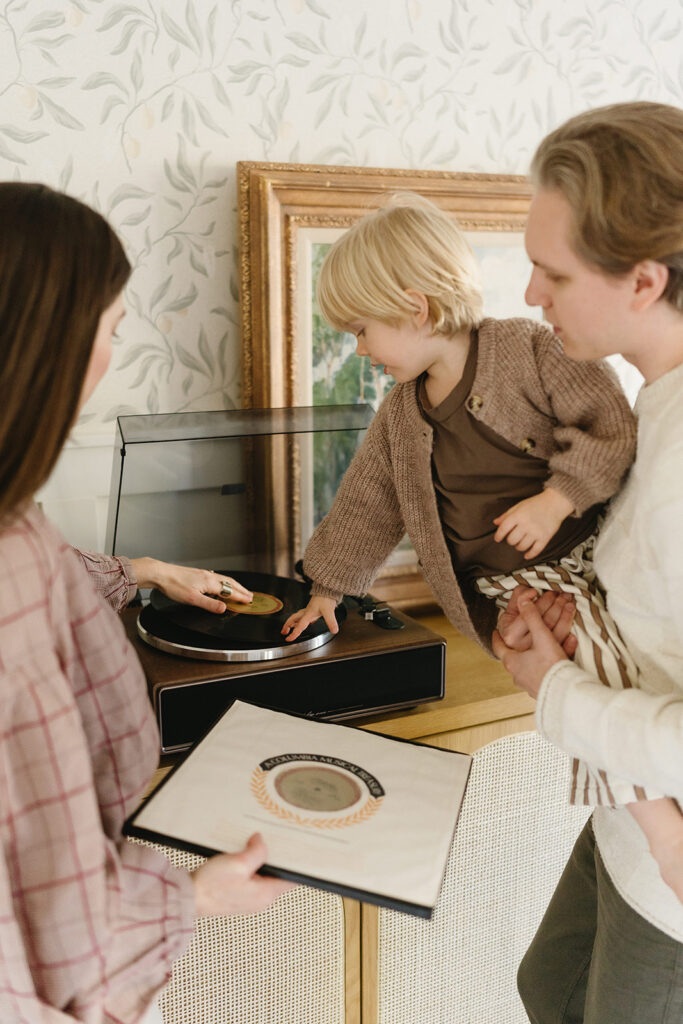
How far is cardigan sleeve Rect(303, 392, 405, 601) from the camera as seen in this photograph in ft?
3.92

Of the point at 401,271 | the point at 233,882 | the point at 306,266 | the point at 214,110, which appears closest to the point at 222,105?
the point at 214,110

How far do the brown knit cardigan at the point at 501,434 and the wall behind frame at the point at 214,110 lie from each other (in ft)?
1.45

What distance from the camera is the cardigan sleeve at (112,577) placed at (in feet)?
3.80

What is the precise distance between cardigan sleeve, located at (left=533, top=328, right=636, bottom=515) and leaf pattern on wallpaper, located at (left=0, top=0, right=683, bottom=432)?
2.19 ft

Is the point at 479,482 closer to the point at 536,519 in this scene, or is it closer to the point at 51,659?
the point at 536,519

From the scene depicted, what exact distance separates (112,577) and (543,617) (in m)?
0.57

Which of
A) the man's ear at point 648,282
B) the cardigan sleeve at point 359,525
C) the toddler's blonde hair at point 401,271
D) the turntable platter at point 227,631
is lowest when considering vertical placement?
the turntable platter at point 227,631

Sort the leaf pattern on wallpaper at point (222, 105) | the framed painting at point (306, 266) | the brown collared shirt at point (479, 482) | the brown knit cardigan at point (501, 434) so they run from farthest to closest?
the framed painting at point (306, 266)
the leaf pattern on wallpaper at point (222, 105)
the brown collared shirt at point (479, 482)
the brown knit cardigan at point (501, 434)

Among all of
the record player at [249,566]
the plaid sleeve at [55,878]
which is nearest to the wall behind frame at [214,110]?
the record player at [249,566]

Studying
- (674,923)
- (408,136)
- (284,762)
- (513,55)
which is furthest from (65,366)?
(513,55)

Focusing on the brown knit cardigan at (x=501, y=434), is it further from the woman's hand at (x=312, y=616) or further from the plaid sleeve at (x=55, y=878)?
the plaid sleeve at (x=55, y=878)

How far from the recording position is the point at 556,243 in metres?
0.79

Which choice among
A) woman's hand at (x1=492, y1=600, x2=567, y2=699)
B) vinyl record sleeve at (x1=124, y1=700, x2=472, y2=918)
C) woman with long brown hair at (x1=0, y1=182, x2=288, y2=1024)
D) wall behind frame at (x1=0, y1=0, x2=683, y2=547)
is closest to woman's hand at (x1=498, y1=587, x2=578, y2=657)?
woman's hand at (x1=492, y1=600, x2=567, y2=699)

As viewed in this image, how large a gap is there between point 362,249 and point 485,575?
1.39 ft
